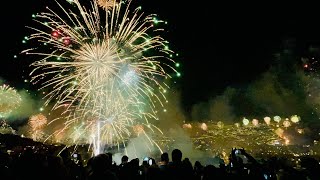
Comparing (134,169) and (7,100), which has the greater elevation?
(7,100)

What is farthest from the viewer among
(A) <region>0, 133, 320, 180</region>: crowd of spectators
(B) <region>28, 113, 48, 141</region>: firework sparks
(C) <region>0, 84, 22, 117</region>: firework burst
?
(B) <region>28, 113, 48, 141</region>: firework sparks

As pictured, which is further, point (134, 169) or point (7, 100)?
point (7, 100)

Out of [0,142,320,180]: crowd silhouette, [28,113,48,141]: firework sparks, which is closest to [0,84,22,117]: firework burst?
[28,113,48,141]: firework sparks

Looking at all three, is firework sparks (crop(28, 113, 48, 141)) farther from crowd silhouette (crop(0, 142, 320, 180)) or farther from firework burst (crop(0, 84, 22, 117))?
crowd silhouette (crop(0, 142, 320, 180))

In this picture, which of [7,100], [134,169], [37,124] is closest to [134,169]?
[134,169]

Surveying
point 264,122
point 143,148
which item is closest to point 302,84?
point 264,122

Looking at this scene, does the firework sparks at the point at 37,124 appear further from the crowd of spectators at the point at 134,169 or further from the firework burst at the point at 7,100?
the crowd of spectators at the point at 134,169

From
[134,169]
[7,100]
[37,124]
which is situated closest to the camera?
[134,169]

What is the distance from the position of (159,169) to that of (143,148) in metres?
28.3

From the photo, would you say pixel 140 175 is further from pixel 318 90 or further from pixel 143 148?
pixel 318 90

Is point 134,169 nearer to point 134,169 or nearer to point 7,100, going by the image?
point 134,169

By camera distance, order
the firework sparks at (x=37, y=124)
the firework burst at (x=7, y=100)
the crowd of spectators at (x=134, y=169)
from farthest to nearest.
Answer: the firework sparks at (x=37, y=124)
the firework burst at (x=7, y=100)
the crowd of spectators at (x=134, y=169)

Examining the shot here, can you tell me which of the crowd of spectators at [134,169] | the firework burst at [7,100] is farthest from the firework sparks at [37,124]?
the crowd of spectators at [134,169]

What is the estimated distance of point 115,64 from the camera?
16.4 meters
